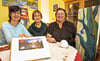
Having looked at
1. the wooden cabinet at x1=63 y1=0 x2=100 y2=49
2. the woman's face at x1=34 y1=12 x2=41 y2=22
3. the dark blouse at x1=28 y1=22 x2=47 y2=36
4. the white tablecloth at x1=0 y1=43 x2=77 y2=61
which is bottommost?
the white tablecloth at x1=0 y1=43 x2=77 y2=61

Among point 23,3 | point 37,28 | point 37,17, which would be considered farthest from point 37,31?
point 23,3

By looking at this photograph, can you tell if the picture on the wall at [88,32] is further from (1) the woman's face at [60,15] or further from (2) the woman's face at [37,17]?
(2) the woman's face at [37,17]

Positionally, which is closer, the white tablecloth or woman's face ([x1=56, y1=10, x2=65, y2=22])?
the white tablecloth

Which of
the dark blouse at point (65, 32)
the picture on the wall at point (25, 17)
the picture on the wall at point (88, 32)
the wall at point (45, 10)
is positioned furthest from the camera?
the wall at point (45, 10)

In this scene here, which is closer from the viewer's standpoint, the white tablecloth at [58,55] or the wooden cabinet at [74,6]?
the white tablecloth at [58,55]

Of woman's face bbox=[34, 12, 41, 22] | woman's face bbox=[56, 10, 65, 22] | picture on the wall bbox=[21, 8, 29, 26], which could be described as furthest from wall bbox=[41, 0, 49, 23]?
woman's face bbox=[56, 10, 65, 22]

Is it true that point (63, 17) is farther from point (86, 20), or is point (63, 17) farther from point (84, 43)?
point (84, 43)

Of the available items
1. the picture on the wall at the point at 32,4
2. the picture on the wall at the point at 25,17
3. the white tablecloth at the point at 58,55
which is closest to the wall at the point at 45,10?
the picture on the wall at the point at 32,4

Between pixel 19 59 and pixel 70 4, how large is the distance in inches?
83.2

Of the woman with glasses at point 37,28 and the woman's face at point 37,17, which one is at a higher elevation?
the woman's face at point 37,17

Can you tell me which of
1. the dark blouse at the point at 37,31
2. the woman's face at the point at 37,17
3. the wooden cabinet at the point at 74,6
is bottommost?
the dark blouse at the point at 37,31

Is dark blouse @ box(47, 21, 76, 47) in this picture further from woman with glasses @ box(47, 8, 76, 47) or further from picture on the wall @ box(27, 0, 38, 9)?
picture on the wall @ box(27, 0, 38, 9)

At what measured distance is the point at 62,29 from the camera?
1.42 meters

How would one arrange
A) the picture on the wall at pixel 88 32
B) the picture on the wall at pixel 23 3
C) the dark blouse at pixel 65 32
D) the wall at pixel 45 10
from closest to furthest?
the picture on the wall at pixel 88 32
the dark blouse at pixel 65 32
the picture on the wall at pixel 23 3
the wall at pixel 45 10
